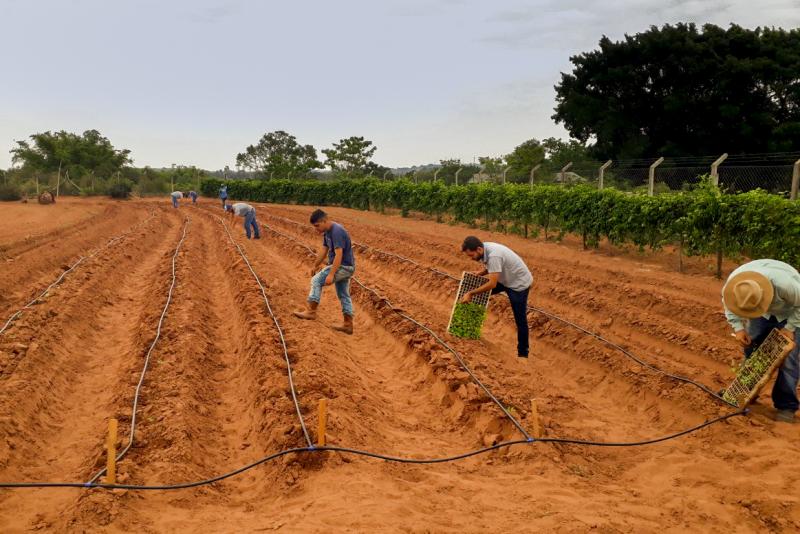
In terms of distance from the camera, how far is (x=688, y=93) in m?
27.4

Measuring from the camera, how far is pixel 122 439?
5141mm

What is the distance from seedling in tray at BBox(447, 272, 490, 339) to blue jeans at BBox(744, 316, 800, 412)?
2.95 meters

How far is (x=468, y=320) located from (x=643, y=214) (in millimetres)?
8219

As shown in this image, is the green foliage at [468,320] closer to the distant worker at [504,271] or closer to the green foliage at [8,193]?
the distant worker at [504,271]

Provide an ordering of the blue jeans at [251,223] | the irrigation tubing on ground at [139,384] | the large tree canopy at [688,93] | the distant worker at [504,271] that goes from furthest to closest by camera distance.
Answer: the large tree canopy at [688,93] < the blue jeans at [251,223] < the distant worker at [504,271] < the irrigation tubing on ground at [139,384]

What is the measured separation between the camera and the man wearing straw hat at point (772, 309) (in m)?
5.18

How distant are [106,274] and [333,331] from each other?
6.87m

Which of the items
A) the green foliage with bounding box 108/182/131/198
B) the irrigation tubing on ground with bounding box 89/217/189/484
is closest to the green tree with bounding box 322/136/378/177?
the green foliage with bounding box 108/182/131/198

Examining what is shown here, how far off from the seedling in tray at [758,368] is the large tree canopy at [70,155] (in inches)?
2294

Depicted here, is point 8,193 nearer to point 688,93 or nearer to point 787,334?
point 688,93

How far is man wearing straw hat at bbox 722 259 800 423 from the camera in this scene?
5184 mm

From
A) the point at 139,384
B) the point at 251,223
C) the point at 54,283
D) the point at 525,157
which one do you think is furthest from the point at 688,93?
the point at 139,384

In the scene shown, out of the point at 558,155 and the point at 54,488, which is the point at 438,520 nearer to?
the point at 54,488

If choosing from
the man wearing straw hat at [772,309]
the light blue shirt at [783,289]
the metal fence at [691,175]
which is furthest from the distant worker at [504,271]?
the metal fence at [691,175]
